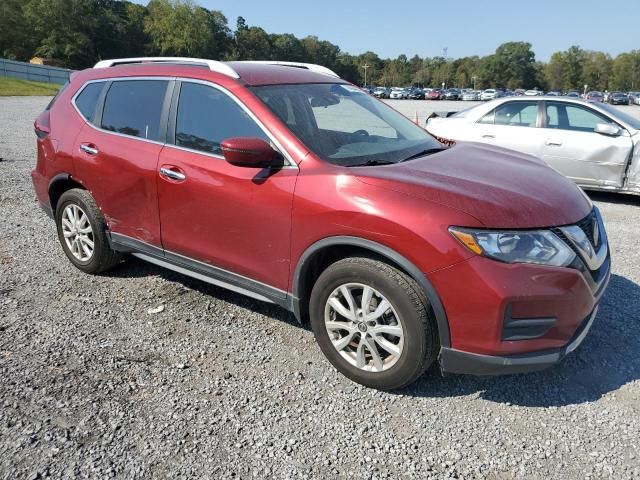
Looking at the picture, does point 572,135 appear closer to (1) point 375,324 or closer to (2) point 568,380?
(2) point 568,380

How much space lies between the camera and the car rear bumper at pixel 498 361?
270 centimetres

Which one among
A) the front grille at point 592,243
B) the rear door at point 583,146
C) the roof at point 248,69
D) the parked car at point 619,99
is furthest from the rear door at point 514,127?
the parked car at point 619,99

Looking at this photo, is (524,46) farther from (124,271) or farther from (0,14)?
(124,271)

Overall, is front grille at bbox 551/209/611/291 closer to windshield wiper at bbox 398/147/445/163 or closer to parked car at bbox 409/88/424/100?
windshield wiper at bbox 398/147/445/163

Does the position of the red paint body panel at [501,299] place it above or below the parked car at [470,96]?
above

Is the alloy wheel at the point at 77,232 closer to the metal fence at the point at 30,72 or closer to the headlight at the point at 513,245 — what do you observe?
the headlight at the point at 513,245

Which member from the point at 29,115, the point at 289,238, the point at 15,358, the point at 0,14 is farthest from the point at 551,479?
the point at 0,14

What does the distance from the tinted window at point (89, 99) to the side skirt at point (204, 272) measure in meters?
1.08

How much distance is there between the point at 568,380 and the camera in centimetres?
320

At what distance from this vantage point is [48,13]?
8344cm

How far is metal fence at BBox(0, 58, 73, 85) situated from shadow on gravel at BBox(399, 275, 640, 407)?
54.9 metres

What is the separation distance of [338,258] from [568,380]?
1.59 m

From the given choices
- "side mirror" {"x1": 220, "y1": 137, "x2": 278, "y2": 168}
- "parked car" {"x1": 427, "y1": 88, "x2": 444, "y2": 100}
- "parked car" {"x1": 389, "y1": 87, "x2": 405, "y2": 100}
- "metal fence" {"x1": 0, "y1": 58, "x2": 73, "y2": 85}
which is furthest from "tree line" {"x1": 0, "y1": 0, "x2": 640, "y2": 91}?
"side mirror" {"x1": 220, "y1": 137, "x2": 278, "y2": 168}

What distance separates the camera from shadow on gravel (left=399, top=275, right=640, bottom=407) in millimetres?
3055
